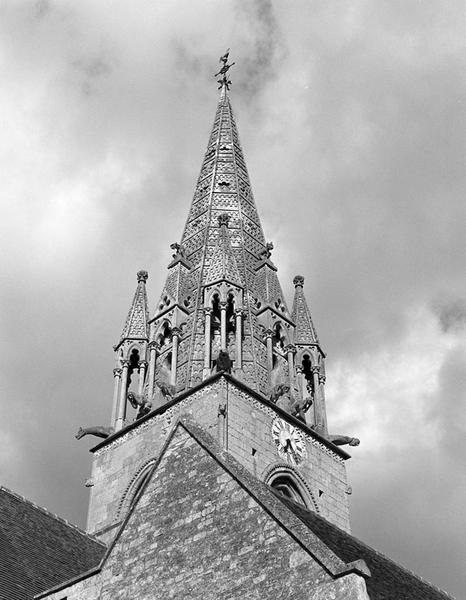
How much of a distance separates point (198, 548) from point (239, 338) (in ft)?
69.4

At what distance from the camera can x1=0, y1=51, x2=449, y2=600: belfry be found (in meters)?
10.1

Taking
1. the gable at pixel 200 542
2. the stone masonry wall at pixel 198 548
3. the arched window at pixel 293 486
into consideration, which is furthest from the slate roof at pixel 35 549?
the arched window at pixel 293 486

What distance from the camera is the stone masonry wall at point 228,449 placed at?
27516 millimetres

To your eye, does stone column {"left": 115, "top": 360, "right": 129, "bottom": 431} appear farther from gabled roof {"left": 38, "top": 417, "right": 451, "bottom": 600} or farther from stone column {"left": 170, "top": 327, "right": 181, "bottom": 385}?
gabled roof {"left": 38, "top": 417, "right": 451, "bottom": 600}

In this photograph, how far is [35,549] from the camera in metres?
15.3

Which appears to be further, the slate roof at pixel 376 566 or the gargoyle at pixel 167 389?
the gargoyle at pixel 167 389

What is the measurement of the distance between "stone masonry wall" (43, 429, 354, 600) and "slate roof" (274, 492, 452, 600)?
3.10ft

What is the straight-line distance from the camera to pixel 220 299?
1278 inches

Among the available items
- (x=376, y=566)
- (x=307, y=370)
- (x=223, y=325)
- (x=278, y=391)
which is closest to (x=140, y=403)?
(x=223, y=325)

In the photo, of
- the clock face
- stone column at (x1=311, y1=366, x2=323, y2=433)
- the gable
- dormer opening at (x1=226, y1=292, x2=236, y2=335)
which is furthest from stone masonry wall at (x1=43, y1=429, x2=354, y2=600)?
dormer opening at (x1=226, y1=292, x2=236, y2=335)

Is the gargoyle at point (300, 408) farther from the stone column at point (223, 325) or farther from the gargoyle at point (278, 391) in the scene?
the stone column at point (223, 325)

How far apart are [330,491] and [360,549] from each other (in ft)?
58.3

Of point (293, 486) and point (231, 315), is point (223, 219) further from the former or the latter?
point (293, 486)

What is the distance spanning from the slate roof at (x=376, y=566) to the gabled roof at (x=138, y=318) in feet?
70.4
